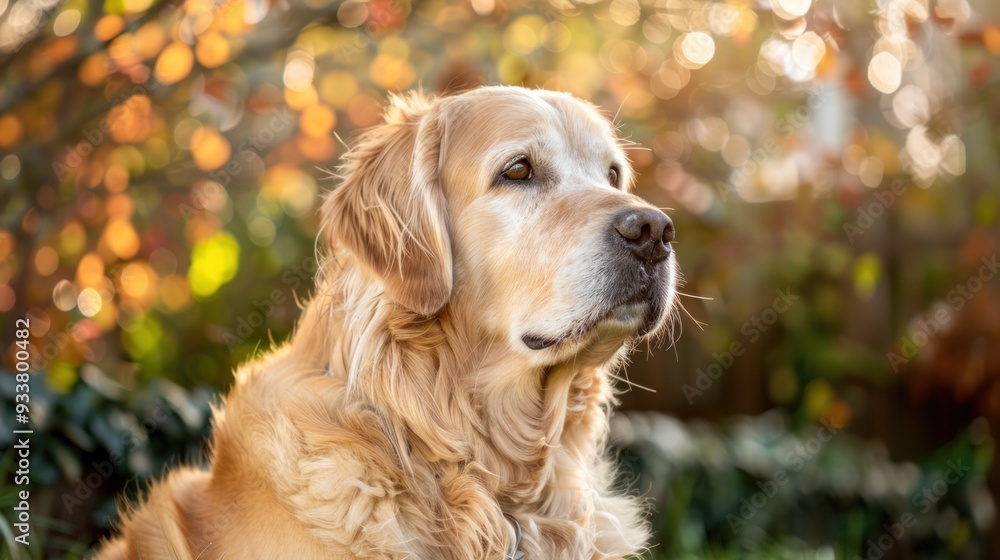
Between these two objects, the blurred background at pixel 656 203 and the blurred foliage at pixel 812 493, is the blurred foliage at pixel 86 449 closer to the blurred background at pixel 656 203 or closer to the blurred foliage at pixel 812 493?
the blurred background at pixel 656 203

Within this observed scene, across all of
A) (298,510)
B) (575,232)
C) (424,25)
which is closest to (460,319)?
(575,232)

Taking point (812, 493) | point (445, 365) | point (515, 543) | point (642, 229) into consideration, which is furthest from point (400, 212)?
point (812, 493)

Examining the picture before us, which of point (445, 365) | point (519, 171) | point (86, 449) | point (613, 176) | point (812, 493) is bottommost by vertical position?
point (812, 493)

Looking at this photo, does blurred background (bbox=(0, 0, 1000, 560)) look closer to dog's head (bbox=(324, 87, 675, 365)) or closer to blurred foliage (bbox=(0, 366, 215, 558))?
blurred foliage (bbox=(0, 366, 215, 558))

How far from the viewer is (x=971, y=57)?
17.5 feet

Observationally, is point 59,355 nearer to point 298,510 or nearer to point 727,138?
point 298,510

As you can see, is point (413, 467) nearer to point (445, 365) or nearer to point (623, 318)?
point (445, 365)

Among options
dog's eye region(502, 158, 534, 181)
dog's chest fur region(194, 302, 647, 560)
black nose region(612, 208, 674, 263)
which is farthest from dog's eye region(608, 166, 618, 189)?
dog's chest fur region(194, 302, 647, 560)

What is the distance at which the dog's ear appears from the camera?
278 centimetres

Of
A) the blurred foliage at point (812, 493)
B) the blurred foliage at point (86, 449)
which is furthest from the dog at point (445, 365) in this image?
the blurred foliage at point (812, 493)

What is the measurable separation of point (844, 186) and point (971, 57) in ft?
3.58

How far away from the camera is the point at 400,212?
115 inches

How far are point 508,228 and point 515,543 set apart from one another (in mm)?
995

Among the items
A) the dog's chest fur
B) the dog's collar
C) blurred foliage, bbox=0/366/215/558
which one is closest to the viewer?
the dog's chest fur
